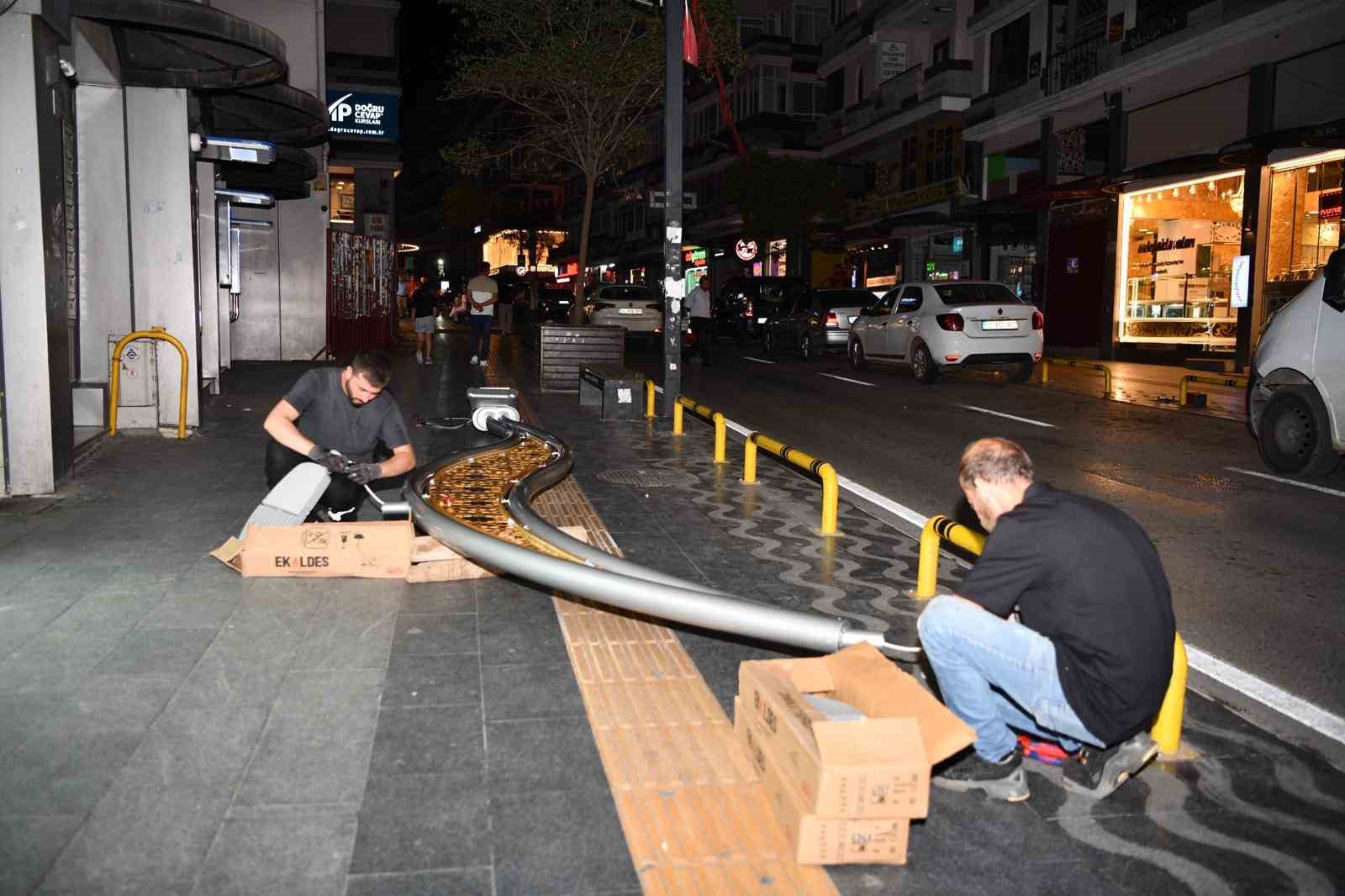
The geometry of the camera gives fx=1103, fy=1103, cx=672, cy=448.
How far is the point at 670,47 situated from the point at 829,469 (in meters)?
6.78

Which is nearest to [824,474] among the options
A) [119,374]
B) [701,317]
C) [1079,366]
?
[119,374]

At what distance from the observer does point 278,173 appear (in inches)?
746

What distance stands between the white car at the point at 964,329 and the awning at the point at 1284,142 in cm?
584

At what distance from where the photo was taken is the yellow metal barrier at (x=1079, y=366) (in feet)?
55.4

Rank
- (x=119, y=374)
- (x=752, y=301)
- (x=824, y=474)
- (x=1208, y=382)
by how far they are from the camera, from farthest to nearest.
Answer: (x=752, y=301)
(x=1208, y=382)
(x=119, y=374)
(x=824, y=474)

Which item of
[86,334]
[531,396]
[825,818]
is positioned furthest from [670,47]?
[825,818]

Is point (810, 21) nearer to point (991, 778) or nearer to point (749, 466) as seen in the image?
point (749, 466)

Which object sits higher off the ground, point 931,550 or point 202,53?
point 202,53

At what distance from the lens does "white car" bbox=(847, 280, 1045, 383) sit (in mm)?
18266

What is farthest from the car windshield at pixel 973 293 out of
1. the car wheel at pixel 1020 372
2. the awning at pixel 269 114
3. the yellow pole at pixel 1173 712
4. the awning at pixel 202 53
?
the yellow pole at pixel 1173 712

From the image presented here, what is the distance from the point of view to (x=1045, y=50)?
30.7m

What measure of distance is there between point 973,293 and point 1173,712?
628 inches

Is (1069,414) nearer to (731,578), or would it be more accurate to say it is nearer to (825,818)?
(731,578)

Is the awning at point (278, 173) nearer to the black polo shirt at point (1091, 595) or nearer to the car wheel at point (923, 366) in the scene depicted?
the car wheel at point (923, 366)
